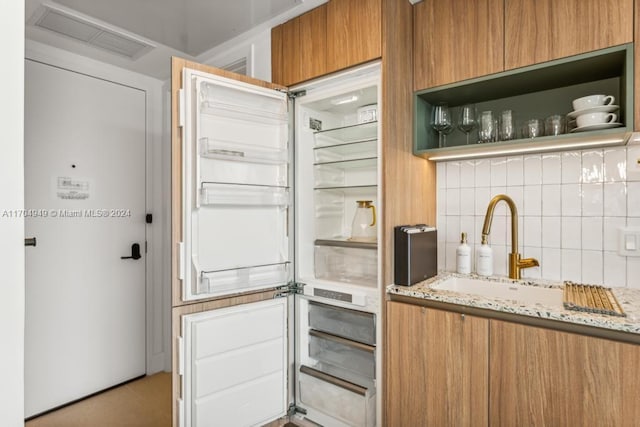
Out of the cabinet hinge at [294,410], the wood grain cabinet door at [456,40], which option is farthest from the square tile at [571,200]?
the cabinet hinge at [294,410]

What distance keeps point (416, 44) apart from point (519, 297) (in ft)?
4.66

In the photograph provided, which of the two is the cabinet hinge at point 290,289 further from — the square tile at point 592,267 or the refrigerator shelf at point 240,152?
the square tile at point 592,267

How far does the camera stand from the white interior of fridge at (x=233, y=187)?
1.55 meters

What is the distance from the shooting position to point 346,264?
214 centimetres

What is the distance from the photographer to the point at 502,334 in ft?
4.52

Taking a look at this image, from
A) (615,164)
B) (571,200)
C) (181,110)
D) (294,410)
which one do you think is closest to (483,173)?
(571,200)

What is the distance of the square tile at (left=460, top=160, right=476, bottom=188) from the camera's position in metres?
2.00

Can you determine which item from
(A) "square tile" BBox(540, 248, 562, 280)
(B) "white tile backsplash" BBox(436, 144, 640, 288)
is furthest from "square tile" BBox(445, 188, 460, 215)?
(A) "square tile" BBox(540, 248, 562, 280)

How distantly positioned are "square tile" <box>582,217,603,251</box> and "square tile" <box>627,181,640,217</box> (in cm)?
12

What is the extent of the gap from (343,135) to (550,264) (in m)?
1.35

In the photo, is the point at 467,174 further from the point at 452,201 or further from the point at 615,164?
the point at 615,164

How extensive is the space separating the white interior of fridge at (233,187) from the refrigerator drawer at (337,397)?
0.60m

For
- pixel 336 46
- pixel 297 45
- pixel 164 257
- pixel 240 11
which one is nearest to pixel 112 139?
pixel 164 257

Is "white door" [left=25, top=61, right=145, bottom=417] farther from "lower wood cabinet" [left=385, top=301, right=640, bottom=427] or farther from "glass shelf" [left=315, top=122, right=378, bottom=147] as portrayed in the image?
"lower wood cabinet" [left=385, top=301, right=640, bottom=427]
